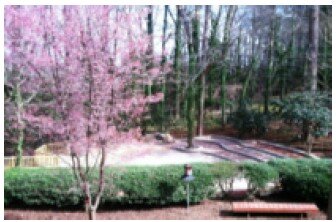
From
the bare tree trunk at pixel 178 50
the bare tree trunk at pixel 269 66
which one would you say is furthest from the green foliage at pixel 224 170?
the bare tree trunk at pixel 178 50

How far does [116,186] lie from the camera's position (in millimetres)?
3832

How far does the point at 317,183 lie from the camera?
153 inches

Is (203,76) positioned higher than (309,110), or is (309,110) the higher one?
(203,76)

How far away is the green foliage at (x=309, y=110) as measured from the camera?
3.84 meters

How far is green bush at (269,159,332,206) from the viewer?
152 inches

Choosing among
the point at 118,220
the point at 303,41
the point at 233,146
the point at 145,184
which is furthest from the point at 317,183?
the point at 118,220

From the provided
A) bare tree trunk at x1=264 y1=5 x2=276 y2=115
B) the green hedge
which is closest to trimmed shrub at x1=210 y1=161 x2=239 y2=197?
the green hedge

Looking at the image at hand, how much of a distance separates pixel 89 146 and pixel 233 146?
1436 mm

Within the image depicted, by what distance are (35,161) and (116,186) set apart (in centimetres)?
79

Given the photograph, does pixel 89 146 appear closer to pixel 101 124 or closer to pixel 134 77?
pixel 101 124

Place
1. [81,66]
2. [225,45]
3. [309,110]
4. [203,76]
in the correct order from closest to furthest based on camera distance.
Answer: [81,66] → [225,45] → [203,76] → [309,110]

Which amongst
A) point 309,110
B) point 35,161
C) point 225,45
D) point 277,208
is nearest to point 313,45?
point 309,110

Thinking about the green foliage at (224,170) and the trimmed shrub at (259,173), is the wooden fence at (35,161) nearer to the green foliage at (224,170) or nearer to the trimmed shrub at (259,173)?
the green foliage at (224,170)

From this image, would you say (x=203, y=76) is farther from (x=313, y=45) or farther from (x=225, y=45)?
(x=313, y=45)
